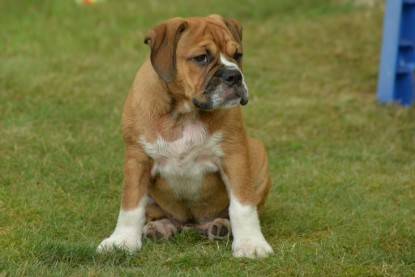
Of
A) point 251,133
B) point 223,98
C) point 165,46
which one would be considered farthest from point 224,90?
point 251,133

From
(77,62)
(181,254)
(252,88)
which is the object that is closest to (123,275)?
(181,254)

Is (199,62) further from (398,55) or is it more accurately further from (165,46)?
(398,55)

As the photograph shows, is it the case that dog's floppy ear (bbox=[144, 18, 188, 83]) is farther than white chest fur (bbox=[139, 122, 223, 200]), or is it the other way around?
white chest fur (bbox=[139, 122, 223, 200])

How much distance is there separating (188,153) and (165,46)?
0.69 meters

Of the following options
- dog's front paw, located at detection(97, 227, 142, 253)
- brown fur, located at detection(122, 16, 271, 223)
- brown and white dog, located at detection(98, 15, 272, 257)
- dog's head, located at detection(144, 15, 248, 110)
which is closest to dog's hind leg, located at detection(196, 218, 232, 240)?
brown and white dog, located at detection(98, 15, 272, 257)

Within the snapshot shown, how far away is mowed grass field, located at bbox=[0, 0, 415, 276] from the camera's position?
5141 mm

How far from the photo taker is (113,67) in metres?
10.8

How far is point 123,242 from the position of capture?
210 inches

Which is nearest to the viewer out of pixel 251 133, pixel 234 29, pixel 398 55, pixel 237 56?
pixel 237 56

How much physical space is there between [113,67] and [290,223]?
17.2 ft

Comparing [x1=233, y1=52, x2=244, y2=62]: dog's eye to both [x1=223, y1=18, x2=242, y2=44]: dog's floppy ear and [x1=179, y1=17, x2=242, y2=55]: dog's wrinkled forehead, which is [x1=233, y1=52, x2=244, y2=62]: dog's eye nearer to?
[x1=179, y1=17, x2=242, y2=55]: dog's wrinkled forehead

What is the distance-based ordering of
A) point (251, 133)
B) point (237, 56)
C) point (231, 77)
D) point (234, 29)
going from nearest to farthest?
1. point (231, 77)
2. point (237, 56)
3. point (234, 29)
4. point (251, 133)

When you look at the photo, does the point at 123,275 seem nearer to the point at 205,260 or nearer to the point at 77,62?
the point at 205,260

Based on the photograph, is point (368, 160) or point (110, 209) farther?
point (368, 160)
